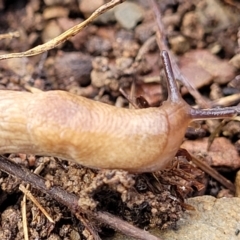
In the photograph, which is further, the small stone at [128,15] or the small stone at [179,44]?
the small stone at [128,15]

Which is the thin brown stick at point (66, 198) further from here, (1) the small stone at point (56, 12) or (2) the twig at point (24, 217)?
(1) the small stone at point (56, 12)

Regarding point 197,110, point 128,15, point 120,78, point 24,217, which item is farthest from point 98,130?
point 128,15

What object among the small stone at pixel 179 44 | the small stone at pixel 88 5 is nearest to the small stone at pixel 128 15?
the small stone at pixel 88 5

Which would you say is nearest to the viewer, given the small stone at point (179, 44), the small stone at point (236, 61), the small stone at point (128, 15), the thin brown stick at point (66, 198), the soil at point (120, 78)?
the thin brown stick at point (66, 198)

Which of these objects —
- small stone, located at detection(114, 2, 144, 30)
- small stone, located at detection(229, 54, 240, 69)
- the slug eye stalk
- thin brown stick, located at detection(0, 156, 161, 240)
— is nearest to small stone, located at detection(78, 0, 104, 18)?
small stone, located at detection(114, 2, 144, 30)

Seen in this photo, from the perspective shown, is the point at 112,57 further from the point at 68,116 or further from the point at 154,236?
the point at 154,236

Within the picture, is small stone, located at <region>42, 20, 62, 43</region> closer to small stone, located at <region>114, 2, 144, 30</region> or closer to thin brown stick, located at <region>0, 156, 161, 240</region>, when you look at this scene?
small stone, located at <region>114, 2, 144, 30</region>
